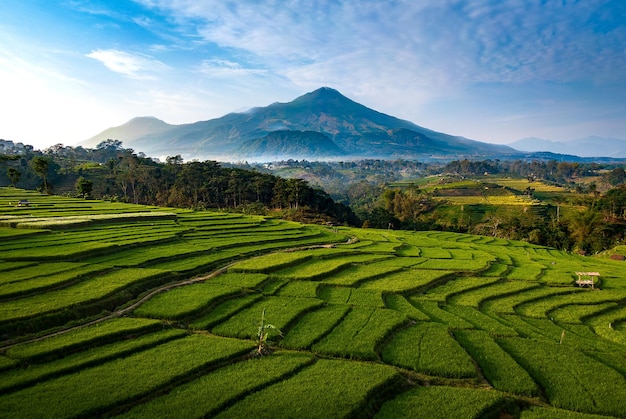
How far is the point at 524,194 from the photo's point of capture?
109 m

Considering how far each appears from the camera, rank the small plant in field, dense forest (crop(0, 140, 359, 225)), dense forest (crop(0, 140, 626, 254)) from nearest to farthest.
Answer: the small plant in field < dense forest (crop(0, 140, 626, 254)) < dense forest (crop(0, 140, 359, 225))

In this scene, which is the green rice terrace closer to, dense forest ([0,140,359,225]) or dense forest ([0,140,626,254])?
dense forest ([0,140,626,254])

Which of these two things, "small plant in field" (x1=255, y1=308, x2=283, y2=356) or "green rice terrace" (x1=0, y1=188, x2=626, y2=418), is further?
"small plant in field" (x1=255, y1=308, x2=283, y2=356)

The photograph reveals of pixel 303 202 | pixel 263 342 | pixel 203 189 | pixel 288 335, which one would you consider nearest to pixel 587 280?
pixel 288 335

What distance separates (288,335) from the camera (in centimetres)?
1452

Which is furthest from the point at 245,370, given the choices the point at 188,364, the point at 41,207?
the point at 41,207

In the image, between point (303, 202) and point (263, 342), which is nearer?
point (263, 342)

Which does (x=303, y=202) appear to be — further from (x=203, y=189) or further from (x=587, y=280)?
(x=587, y=280)

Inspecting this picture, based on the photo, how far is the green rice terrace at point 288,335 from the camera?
10.3 metres

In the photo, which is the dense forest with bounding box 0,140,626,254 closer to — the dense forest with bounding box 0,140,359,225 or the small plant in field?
the dense forest with bounding box 0,140,359,225

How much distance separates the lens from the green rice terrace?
10.3 meters

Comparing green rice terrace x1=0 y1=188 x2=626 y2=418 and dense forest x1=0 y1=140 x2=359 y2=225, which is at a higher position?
dense forest x1=0 y1=140 x2=359 y2=225

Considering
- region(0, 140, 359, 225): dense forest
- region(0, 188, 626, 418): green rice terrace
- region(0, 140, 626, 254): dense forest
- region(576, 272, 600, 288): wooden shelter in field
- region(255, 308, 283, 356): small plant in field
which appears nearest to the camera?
region(0, 188, 626, 418): green rice terrace

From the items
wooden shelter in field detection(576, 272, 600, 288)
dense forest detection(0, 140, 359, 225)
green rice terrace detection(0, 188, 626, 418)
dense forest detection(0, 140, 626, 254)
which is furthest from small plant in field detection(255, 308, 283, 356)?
dense forest detection(0, 140, 359, 225)
